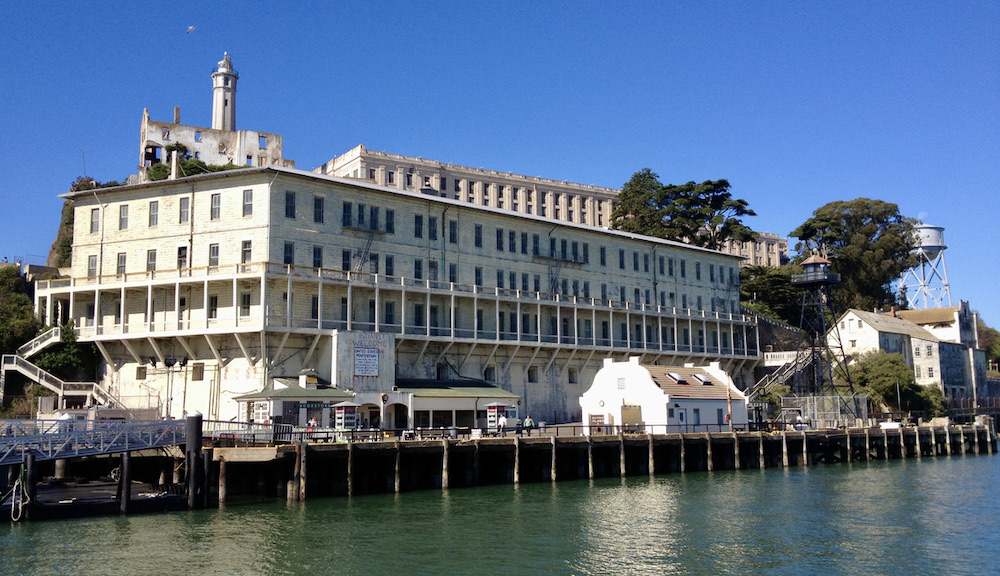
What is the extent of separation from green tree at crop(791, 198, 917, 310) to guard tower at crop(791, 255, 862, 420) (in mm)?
16591

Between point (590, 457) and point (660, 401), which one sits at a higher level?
point (660, 401)

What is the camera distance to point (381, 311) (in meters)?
59.3

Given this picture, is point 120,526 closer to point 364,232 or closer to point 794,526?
point 794,526

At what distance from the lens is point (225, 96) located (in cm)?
10394

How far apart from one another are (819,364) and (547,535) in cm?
5374

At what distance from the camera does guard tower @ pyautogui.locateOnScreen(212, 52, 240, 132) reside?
338 feet

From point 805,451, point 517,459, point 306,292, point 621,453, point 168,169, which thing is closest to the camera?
point 517,459

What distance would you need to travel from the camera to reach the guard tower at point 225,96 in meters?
103

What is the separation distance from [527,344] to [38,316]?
30550mm

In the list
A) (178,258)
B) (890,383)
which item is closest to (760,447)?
(890,383)

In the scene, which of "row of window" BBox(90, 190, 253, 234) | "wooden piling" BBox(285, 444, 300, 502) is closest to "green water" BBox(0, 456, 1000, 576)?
"wooden piling" BBox(285, 444, 300, 502)

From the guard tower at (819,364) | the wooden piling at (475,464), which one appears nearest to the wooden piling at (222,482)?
the wooden piling at (475,464)

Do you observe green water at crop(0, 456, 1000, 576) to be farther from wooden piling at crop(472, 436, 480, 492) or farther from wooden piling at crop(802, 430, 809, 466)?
wooden piling at crop(802, 430, 809, 466)

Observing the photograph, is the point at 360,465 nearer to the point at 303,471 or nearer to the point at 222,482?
the point at 303,471
